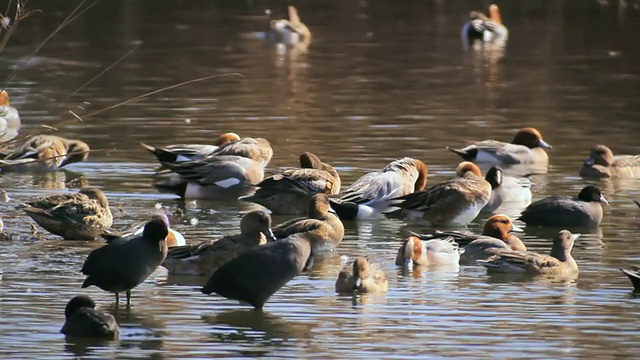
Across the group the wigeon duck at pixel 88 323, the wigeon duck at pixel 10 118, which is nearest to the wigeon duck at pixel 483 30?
the wigeon duck at pixel 10 118

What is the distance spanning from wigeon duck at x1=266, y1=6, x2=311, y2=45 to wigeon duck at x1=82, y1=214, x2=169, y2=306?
25.4 metres

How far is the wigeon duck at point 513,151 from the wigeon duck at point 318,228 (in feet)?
17.8

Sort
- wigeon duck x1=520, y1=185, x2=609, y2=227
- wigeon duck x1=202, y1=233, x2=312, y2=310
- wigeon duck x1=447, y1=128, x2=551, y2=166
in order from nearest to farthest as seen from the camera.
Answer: wigeon duck x1=202, y1=233, x2=312, y2=310 → wigeon duck x1=520, y1=185, x2=609, y2=227 → wigeon duck x1=447, y1=128, x2=551, y2=166

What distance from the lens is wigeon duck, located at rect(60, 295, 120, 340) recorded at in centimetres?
887

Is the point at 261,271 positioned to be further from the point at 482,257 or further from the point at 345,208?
the point at 345,208

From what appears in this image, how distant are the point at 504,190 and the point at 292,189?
222 cm

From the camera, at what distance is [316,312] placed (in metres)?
9.80

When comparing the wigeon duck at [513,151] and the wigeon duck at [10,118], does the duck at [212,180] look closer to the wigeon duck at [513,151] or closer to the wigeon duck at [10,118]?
the wigeon duck at [513,151]

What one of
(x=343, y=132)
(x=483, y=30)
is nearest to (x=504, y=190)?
(x=343, y=132)

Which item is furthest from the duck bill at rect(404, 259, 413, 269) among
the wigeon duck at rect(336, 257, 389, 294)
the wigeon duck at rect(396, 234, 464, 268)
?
the wigeon duck at rect(336, 257, 389, 294)

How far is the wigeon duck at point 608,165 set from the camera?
16.2 m

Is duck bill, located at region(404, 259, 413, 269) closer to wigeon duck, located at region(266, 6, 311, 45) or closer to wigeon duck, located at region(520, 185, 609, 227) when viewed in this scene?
wigeon duck, located at region(520, 185, 609, 227)

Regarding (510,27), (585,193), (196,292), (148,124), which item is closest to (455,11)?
(510,27)

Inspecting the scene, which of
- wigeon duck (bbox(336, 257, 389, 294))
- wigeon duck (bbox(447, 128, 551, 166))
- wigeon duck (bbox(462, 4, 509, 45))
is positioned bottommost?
wigeon duck (bbox(447, 128, 551, 166))
